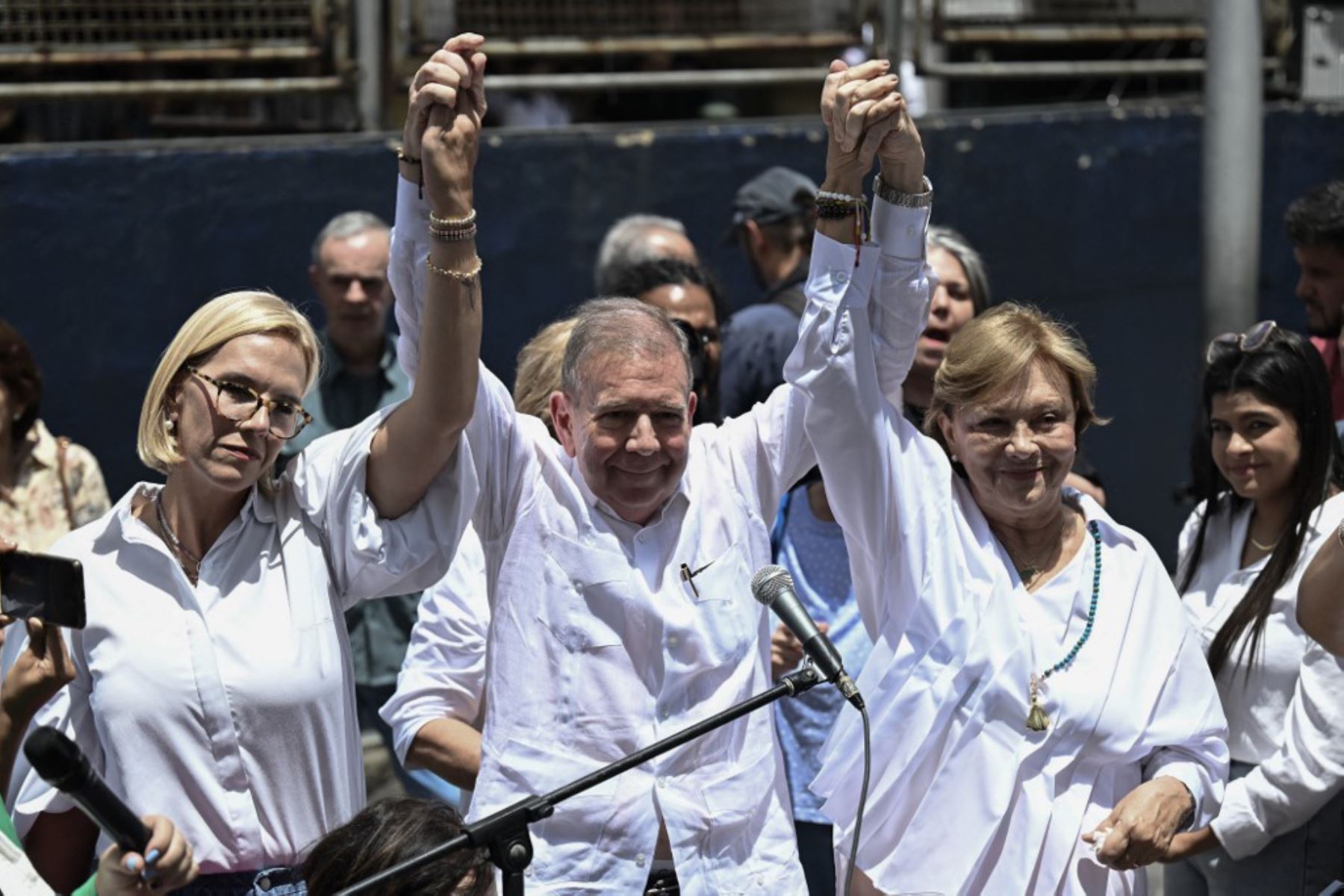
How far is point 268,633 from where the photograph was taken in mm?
3328

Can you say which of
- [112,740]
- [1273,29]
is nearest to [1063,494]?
[112,740]

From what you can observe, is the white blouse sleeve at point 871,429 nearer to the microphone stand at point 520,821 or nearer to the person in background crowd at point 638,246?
the microphone stand at point 520,821

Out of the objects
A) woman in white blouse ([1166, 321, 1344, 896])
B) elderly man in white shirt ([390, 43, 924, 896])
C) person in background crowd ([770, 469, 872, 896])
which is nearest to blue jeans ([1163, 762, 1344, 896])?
woman in white blouse ([1166, 321, 1344, 896])

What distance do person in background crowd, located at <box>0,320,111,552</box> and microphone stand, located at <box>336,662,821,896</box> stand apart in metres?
3.21

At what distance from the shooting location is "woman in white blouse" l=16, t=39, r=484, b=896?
10.7ft

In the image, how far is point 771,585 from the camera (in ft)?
9.87

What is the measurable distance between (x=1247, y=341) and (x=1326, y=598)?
1.12m

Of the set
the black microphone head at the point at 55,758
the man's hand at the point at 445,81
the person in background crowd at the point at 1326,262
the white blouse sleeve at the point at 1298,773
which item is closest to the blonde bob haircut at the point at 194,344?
the man's hand at the point at 445,81

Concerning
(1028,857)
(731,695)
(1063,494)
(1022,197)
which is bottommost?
(1028,857)

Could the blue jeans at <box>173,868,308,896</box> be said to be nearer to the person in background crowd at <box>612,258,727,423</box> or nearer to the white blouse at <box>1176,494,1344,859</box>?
the white blouse at <box>1176,494,1344,859</box>

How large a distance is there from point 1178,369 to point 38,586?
20.1 feet

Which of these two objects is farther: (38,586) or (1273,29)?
(1273,29)

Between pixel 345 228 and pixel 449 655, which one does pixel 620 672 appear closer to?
pixel 449 655

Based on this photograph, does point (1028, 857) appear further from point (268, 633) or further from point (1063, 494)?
point (268, 633)
